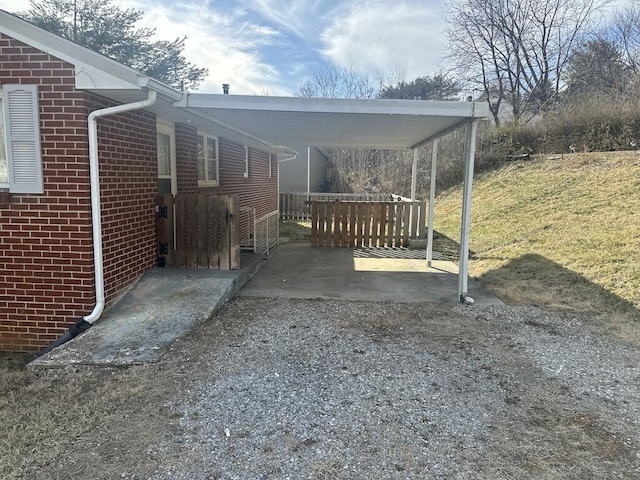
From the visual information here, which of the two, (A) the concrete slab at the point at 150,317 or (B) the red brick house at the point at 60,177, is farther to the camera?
(B) the red brick house at the point at 60,177

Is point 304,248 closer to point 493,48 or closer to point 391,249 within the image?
point 391,249

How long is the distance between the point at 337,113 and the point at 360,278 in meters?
3.22

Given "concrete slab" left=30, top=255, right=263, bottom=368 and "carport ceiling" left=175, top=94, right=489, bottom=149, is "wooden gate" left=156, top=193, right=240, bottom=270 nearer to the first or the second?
"concrete slab" left=30, top=255, right=263, bottom=368

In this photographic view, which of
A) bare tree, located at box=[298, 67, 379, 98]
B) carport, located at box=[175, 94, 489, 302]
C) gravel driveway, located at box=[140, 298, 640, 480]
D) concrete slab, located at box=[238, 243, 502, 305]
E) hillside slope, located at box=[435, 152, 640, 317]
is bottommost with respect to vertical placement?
gravel driveway, located at box=[140, 298, 640, 480]

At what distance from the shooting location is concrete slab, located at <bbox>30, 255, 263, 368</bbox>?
400cm

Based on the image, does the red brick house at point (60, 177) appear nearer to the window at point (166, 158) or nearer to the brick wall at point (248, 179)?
the window at point (166, 158)

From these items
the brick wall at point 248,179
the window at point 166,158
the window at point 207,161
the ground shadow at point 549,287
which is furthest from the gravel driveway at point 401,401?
the brick wall at point 248,179

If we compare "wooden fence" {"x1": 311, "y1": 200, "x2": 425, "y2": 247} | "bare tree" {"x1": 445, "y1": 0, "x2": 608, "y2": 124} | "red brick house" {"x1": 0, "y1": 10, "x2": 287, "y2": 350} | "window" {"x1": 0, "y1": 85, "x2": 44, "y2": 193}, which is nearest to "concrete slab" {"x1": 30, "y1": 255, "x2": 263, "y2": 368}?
"red brick house" {"x1": 0, "y1": 10, "x2": 287, "y2": 350}

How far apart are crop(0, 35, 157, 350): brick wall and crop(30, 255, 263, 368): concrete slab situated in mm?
390

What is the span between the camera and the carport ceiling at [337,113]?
526 cm

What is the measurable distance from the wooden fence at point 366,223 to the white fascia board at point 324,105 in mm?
5343

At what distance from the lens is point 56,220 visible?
483 cm

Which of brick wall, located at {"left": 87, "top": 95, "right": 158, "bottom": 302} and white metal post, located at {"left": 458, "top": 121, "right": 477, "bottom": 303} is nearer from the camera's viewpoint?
brick wall, located at {"left": 87, "top": 95, "right": 158, "bottom": 302}

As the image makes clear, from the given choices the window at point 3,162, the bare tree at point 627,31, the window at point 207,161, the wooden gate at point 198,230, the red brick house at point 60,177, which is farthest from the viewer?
the bare tree at point 627,31
